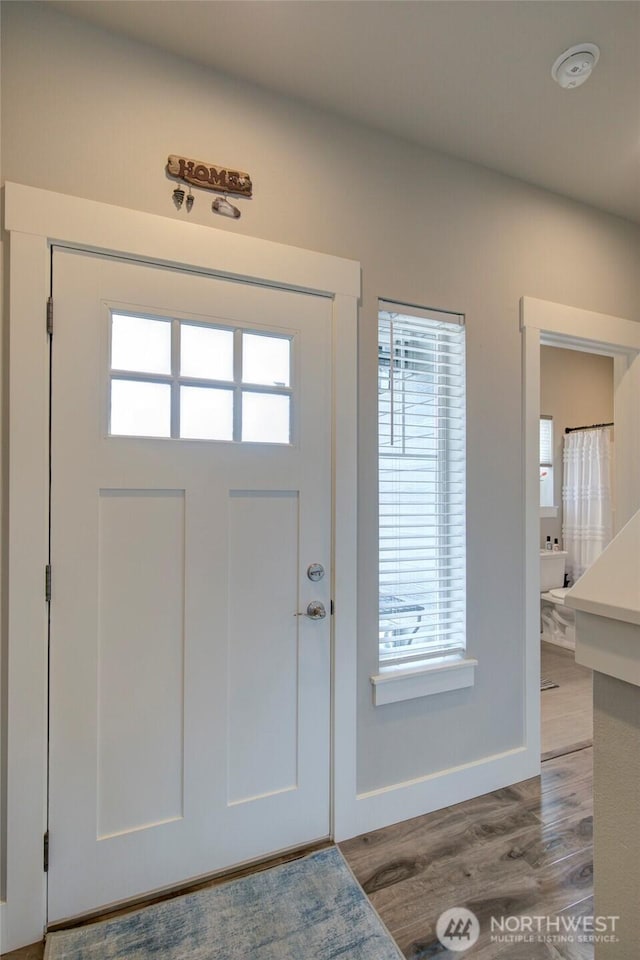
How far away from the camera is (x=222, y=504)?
5.41 ft

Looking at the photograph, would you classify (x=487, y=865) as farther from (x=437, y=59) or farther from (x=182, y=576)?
(x=437, y=59)

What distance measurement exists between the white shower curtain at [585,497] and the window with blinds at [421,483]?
301 centimetres

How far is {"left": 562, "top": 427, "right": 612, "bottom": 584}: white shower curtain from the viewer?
444cm

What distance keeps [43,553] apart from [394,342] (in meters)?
1.48

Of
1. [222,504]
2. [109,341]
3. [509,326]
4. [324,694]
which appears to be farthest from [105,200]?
[324,694]

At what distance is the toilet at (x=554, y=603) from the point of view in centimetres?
423

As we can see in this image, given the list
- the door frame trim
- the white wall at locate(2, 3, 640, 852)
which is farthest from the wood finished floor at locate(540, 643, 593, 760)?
the door frame trim

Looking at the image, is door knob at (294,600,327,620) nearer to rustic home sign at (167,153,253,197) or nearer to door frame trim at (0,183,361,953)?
door frame trim at (0,183,361,953)

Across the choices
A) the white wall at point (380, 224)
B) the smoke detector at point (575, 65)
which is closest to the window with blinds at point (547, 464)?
the white wall at point (380, 224)

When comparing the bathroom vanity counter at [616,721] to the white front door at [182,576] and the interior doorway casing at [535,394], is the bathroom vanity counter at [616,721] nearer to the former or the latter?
the white front door at [182,576]

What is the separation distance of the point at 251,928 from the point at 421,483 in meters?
1.59

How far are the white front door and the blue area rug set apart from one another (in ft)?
0.30

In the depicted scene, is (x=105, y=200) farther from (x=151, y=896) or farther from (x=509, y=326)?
(x=151, y=896)

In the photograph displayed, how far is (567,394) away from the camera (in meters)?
4.93
